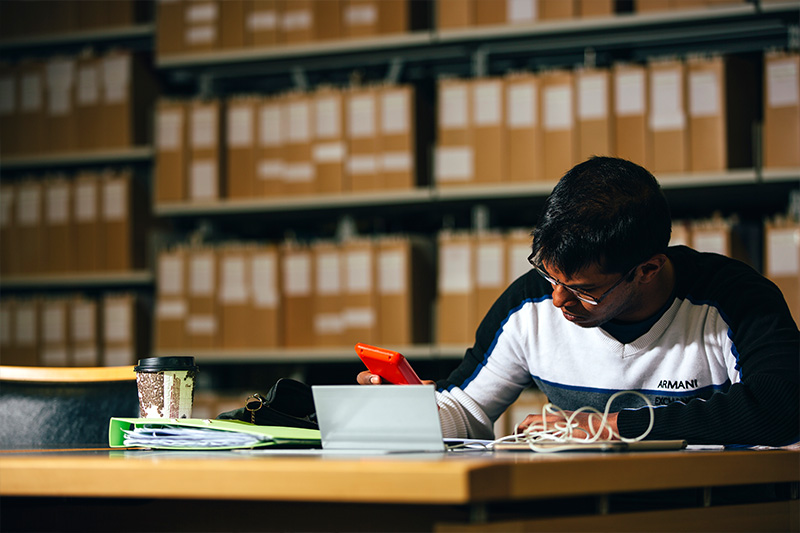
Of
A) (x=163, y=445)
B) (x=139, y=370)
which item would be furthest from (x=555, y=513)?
(x=139, y=370)

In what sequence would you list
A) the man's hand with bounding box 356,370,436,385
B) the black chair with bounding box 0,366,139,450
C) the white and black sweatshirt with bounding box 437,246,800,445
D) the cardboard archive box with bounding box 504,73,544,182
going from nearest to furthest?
the white and black sweatshirt with bounding box 437,246,800,445 → the man's hand with bounding box 356,370,436,385 → the black chair with bounding box 0,366,139,450 → the cardboard archive box with bounding box 504,73,544,182

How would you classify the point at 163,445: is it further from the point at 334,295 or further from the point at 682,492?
the point at 334,295

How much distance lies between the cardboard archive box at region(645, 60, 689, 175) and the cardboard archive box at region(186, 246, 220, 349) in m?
1.30

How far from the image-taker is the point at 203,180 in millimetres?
2740

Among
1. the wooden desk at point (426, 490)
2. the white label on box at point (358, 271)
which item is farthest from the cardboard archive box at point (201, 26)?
the wooden desk at point (426, 490)

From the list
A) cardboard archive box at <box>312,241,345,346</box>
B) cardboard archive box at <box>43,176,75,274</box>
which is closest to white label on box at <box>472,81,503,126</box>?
cardboard archive box at <box>312,241,345,346</box>

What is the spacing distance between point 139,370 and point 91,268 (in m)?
1.92

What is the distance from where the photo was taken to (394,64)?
2838 mm

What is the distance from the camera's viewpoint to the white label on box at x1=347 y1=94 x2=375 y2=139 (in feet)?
8.54

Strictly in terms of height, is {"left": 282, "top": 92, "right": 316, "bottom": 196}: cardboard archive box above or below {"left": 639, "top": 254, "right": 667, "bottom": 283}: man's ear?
above

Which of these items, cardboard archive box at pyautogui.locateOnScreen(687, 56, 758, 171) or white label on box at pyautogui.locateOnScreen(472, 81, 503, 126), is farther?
white label on box at pyautogui.locateOnScreen(472, 81, 503, 126)

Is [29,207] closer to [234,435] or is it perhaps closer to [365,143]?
[365,143]

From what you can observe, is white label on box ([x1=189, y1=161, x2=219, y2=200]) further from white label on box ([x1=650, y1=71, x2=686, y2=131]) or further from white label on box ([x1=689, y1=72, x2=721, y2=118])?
white label on box ([x1=689, y1=72, x2=721, y2=118])

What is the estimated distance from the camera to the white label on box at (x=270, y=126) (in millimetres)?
2686
